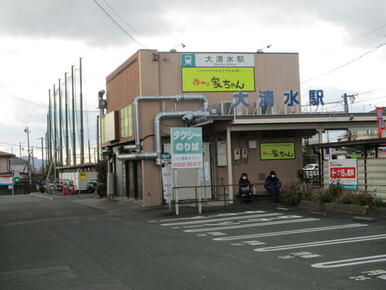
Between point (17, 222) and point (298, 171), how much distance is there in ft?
43.7

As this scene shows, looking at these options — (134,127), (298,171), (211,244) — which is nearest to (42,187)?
(134,127)

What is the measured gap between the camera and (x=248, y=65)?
80.4 ft

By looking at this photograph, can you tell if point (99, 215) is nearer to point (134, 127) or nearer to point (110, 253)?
point (134, 127)

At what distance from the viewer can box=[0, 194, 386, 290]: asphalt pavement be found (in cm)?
785

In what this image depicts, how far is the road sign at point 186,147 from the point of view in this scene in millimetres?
18897

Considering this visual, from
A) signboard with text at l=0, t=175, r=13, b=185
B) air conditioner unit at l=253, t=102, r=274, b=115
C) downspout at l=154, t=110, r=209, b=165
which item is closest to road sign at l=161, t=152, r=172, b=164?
downspout at l=154, t=110, r=209, b=165

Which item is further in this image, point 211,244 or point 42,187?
point 42,187

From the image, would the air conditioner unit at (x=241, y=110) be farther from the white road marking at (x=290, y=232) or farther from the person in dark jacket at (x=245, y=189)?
the white road marking at (x=290, y=232)

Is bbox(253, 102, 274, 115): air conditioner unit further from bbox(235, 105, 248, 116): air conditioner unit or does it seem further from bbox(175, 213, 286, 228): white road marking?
bbox(175, 213, 286, 228): white road marking

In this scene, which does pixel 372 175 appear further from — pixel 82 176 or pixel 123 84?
pixel 82 176

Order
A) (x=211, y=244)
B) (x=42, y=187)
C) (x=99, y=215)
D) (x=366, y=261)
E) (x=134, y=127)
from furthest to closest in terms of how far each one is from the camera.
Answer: (x=42, y=187)
(x=134, y=127)
(x=99, y=215)
(x=211, y=244)
(x=366, y=261)

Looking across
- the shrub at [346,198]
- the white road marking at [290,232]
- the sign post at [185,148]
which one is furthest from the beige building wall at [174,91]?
the white road marking at [290,232]

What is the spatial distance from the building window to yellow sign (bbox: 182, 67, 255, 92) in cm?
328

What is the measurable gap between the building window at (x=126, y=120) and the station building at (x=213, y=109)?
159mm
